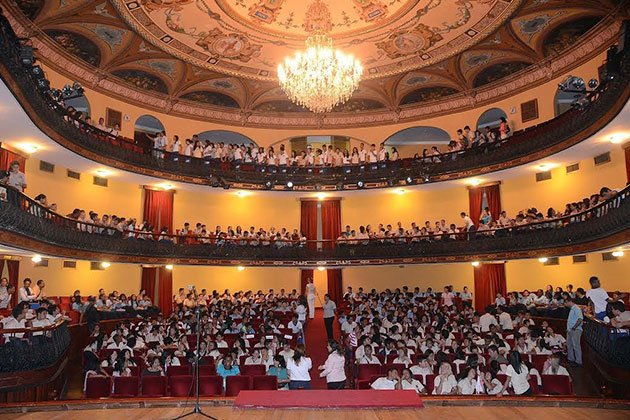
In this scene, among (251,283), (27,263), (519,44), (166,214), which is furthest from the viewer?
(251,283)

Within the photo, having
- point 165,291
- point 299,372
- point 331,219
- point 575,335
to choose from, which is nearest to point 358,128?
point 331,219

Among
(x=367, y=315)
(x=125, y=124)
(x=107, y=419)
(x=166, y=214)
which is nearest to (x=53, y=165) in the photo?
(x=125, y=124)

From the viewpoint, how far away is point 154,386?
9039 millimetres

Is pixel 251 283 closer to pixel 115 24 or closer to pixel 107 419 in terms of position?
pixel 115 24

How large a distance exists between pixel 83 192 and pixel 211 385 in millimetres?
13817

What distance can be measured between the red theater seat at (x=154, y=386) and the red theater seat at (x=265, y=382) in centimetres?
164

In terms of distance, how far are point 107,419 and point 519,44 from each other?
59.6ft

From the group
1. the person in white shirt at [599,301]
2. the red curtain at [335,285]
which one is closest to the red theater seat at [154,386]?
the person in white shirt at [599,301]

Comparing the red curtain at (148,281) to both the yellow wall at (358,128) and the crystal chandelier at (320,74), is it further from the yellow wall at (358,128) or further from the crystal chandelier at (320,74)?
the crystal chandelier at (320,74)

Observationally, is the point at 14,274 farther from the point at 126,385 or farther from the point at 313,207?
the point at 313,207

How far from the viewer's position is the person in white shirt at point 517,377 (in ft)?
26.6

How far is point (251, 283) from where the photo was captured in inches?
966

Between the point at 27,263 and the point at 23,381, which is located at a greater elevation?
the point at 27,263

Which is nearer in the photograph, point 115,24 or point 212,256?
point 115,24
